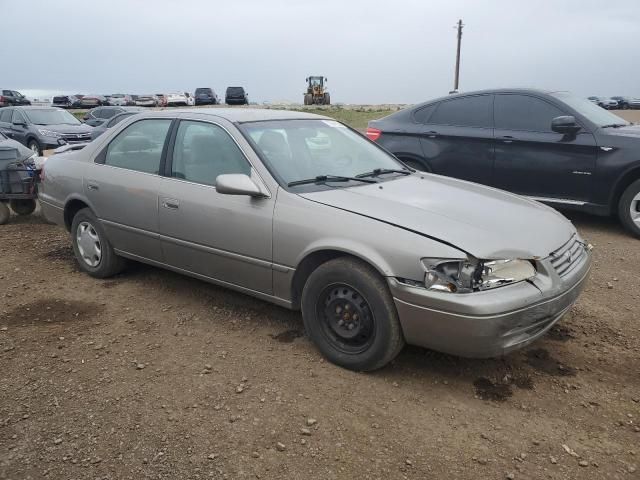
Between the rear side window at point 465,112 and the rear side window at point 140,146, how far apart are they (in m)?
4.04

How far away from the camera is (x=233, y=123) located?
4.20 m

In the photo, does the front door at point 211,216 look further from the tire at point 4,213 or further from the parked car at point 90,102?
the parked car at point 90,102

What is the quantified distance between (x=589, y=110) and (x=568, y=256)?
414 centimetres

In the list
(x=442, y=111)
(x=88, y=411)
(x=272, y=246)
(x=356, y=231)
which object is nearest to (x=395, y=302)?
(x=356, y=231)

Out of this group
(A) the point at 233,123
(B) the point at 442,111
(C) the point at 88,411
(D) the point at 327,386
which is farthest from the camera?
(B) the point at 442,111

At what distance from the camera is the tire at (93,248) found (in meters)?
5.07

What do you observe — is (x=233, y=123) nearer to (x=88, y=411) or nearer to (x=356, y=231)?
(x=356, y=231)

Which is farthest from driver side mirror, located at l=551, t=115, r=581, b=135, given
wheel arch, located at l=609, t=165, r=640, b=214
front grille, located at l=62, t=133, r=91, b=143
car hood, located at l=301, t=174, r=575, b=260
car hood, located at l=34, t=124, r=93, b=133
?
car hood, located at l=34, t=124, r=93, b=133

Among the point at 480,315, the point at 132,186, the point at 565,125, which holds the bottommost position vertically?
the point at 480,315

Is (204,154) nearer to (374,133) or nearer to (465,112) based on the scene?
(374,133)

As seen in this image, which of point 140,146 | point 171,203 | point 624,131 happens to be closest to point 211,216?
point 171,203

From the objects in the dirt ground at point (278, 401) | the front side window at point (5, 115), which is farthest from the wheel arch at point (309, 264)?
the front side window at point (5, 115)

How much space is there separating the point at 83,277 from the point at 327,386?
9.94ft

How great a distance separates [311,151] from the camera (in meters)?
4.26
